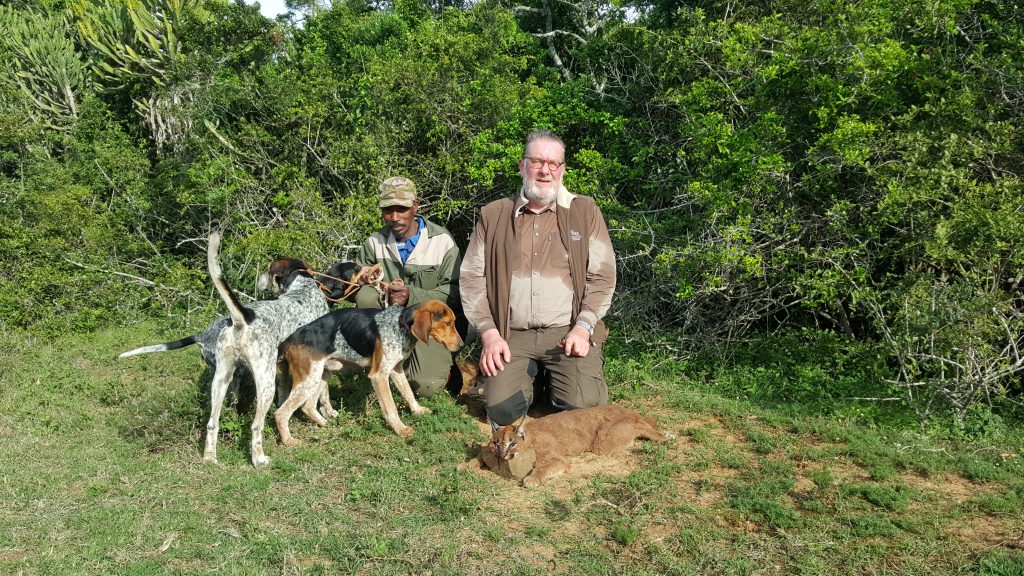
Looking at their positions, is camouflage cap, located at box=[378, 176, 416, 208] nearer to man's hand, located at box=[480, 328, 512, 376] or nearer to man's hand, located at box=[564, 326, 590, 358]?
man's hand, located at box=[480, 328, 512, 376]

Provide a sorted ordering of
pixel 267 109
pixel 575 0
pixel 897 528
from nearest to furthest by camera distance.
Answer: pixel 897 528
pixel 267 109
pixel 575 0

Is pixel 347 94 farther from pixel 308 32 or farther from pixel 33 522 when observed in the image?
pixel 33 522

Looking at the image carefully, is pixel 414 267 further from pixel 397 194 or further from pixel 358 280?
pixel 397 194

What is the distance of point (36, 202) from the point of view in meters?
10.2

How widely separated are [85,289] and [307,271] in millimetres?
5566

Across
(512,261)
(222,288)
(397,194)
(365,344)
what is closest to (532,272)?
(512,261)

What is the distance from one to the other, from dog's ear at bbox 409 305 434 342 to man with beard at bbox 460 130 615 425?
445 millimetres

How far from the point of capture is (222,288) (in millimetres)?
4797

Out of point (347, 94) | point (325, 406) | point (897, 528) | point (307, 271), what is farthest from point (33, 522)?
point (347, 94)

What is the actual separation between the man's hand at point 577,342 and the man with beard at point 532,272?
55 millimetres

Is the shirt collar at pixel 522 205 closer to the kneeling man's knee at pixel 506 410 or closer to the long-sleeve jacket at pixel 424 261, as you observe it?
the kneeling man's knee at pixel 506 410

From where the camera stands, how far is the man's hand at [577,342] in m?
4.74

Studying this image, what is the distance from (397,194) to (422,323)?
4.45 ft

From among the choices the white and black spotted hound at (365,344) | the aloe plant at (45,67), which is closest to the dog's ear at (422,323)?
the white and black spotted hound at (365,344)
